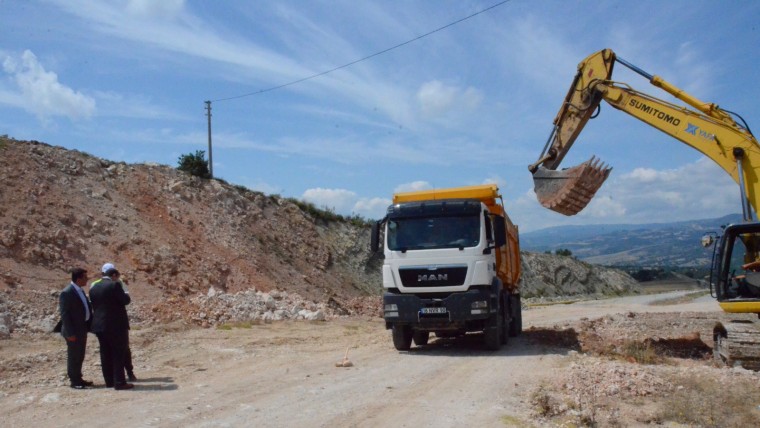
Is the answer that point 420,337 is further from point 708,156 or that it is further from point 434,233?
point 708,156

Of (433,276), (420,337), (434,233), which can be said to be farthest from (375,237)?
(420,337)

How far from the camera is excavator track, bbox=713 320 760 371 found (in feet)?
34.7

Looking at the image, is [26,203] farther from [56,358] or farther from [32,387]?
[32,387]

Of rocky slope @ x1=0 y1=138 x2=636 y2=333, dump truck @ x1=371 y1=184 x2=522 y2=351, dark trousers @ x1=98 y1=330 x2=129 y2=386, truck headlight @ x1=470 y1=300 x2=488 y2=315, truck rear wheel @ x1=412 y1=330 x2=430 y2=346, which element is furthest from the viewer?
rocky slope @ x1=0 y1=138 x2=636 y2=333

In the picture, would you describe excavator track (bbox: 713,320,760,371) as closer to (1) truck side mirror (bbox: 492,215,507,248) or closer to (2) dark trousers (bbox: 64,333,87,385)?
(1) truck side mirror (bbox: 492,215,507,248)

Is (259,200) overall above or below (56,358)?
above

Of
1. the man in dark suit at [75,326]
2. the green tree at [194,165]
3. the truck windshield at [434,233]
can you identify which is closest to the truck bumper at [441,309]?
the truck windshield at [434,233]

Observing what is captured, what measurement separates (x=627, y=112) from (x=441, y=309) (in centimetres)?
572

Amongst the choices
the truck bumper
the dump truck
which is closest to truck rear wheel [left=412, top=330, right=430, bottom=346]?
the dump truck

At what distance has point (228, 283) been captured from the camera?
23516 mm

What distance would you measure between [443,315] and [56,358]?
7054 millimetres

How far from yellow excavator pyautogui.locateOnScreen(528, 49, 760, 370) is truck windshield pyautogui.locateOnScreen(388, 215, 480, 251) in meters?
2.06

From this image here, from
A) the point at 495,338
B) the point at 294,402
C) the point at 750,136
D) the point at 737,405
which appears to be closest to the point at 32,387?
the point at 294,402

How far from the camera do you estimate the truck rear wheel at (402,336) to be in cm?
1355
